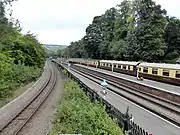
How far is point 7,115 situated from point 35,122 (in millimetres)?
2881

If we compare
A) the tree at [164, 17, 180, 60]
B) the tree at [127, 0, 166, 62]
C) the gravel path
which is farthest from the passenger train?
the gravel path

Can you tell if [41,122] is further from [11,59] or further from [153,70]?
[153,70]

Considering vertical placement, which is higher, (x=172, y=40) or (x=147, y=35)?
(x=147, y=35)

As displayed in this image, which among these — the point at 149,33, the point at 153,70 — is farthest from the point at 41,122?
the point at 149,33

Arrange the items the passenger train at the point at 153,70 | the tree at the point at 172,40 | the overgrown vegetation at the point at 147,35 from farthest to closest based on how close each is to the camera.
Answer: the tree at the point at 172,40
the overgrown vegetation at the point at 147,35
the passenger train at the point at 153,70

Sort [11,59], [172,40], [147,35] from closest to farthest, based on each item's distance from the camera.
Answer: [11,59]
[147,35]
[172,40]

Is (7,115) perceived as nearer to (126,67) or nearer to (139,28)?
(126,67)

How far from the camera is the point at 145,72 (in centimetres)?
4091

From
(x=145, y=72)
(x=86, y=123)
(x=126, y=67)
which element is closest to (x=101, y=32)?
(x=126, y=67)

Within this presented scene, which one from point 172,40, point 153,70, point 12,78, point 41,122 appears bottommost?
point 41,122

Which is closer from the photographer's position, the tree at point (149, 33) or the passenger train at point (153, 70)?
the passenger train at point (153, 70)

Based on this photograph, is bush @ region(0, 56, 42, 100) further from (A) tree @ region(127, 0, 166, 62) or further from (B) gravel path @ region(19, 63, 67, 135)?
(A) tree @ region(127, 0, 166, 62)

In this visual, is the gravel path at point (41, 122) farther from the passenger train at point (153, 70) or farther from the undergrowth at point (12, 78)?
the passenger train at point (153, 70)

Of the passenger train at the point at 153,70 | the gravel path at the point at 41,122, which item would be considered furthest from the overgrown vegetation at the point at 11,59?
the passenger train at the point at 153,70
